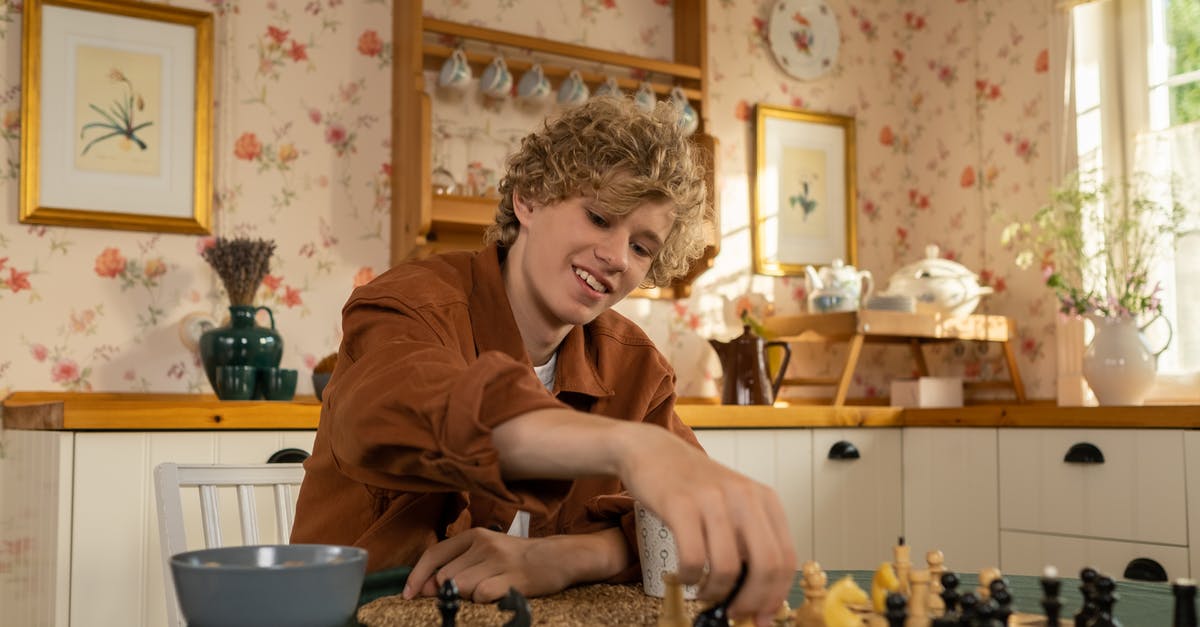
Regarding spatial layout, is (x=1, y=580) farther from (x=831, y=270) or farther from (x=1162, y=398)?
(x=1162, y=398)

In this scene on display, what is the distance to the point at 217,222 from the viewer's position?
113 inches

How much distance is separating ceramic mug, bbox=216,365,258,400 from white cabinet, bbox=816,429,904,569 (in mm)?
1401

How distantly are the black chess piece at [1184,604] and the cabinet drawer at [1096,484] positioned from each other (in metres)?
1.83

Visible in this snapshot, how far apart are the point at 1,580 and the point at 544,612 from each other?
201 centimetres

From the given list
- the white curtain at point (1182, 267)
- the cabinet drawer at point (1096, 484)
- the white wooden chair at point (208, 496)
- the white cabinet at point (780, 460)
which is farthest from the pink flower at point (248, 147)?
the white curtain at point (1182, 267)

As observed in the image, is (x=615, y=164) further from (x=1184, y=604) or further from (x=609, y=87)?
(x=609, y=87)

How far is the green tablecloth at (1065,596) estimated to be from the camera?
0.99 metres

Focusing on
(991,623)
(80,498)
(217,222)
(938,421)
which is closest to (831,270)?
A: (938,421)

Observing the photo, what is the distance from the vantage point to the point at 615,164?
136cm

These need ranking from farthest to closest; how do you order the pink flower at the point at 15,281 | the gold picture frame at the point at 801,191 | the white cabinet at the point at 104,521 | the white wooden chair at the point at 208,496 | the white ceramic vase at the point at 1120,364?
the gold picture frame at the point at 801,191 < the white ceramic vase at the point at 1120,364 < the pink flower at the point at 15,281 < the white cabinet at the point at 104,521 < the white wooden chair at the point at 208,496

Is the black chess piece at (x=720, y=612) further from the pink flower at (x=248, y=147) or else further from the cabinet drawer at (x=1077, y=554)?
the pink flower at (x=248, y=147)

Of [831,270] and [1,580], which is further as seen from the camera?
[831,270]

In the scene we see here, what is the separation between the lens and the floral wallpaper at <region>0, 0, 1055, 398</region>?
8.87 ft

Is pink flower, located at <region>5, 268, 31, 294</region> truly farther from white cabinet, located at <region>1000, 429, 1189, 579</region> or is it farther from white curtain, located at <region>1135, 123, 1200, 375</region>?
white curtain, located at <region>1135, 123, 1200, 375</region>
